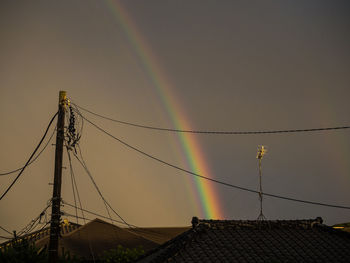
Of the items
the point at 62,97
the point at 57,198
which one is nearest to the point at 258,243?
the point at 57,198

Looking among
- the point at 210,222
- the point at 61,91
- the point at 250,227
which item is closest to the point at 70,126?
the point at 61,91

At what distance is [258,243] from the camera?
18609 mm

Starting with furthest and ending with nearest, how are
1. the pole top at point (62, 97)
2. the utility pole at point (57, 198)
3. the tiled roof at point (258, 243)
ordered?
the pole top at point (62, 97) < the utility pole at point (57, 198) < the tiled roof at point (258, 243)

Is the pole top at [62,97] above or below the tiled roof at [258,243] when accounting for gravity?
above

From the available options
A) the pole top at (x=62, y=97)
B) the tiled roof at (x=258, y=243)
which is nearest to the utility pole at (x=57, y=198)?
the pole top at (x=62, y=97)

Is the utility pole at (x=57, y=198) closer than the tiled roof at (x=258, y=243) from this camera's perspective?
No

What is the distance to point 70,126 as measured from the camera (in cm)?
2072

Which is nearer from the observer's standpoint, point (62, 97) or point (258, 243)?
point (258, 243)

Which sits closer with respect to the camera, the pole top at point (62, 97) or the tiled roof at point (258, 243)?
the tiled roof at point (258, 243)

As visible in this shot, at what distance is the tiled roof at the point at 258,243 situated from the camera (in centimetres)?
1727

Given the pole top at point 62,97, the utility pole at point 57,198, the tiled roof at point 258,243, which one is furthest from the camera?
the pole top at point 62,97

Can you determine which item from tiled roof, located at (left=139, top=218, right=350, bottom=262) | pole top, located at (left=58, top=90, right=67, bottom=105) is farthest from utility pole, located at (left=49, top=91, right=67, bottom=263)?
tiled roof, located at (left=139, top=218, right=350, bottom=262)

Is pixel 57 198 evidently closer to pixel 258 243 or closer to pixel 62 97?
pixel 62 97

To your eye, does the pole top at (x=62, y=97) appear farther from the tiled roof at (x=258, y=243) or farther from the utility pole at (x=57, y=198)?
the tiled roof at (x=258, y=243)
